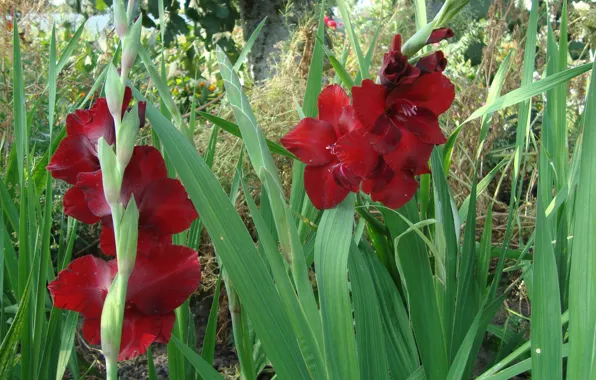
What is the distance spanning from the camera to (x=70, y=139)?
0.62m

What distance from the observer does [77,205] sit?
63cm

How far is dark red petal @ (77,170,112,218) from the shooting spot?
0.59 meters

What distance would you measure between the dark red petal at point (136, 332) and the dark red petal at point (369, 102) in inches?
11.5

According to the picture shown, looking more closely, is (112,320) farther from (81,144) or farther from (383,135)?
(383,135)

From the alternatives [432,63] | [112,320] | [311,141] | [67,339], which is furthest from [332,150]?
[67,339]

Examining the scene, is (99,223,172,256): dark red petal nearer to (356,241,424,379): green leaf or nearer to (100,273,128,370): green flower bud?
(100,273,128,370): green flower bud

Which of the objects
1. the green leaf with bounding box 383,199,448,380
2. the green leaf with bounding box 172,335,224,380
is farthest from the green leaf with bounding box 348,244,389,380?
the green leaf with bounding box 172,335,224,380

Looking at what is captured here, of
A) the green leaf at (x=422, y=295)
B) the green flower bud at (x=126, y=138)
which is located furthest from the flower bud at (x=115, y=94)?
the green leaf at (x=422, y=295)

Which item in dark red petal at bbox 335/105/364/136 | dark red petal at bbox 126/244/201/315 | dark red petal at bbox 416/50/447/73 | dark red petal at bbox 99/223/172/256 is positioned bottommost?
dark red petal at bbox 126/244/201/315

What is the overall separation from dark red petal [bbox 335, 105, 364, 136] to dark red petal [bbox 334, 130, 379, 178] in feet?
0.08

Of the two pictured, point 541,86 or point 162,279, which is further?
point 541,86

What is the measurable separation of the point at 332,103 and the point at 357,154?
0.09 metres

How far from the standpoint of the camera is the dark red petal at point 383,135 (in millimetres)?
674

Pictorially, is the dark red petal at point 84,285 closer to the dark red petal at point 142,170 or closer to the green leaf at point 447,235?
the dark red petal at point 142,170
